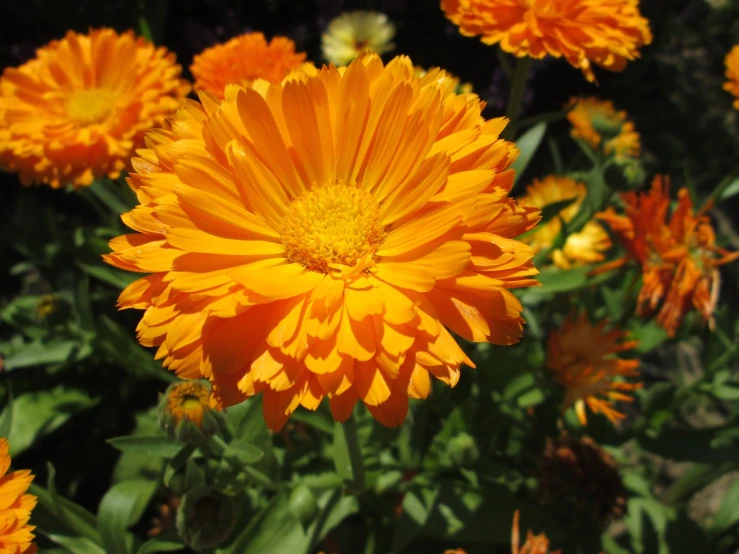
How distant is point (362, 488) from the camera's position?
1.83 metres

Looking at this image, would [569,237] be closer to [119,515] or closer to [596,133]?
[596,133]

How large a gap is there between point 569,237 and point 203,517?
71.7 inches

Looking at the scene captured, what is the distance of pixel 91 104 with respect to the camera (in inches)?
92.5

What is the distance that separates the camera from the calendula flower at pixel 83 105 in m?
2.00

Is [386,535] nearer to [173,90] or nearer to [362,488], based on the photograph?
[362,488]

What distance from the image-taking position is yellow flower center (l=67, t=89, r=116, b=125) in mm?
2311

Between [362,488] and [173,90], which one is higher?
[173,90]

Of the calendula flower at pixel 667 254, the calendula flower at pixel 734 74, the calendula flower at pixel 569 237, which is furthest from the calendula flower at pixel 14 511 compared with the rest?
the calendula flower at pixel 734 74

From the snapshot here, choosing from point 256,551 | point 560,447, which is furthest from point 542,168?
point 256,551

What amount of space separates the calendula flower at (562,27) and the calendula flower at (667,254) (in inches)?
21.3

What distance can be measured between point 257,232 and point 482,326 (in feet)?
2.01

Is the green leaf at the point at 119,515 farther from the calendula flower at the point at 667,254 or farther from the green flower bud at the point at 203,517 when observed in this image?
the calendula flower at the point at 667,254

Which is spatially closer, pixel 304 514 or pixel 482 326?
pixel 482 326

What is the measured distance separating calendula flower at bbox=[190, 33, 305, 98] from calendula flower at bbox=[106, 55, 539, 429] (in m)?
0.89
